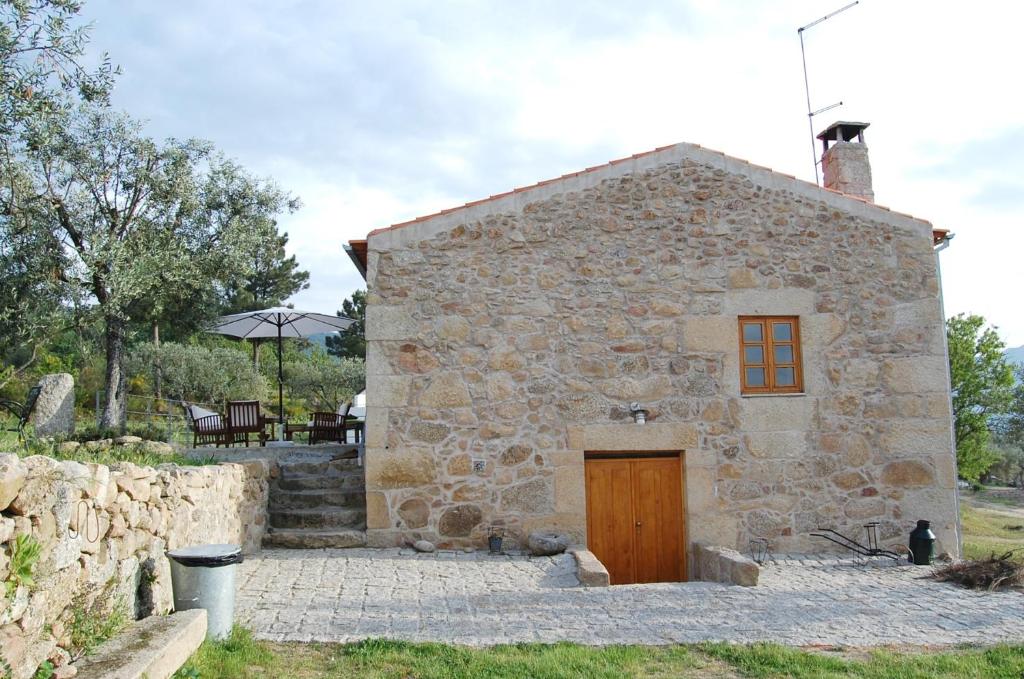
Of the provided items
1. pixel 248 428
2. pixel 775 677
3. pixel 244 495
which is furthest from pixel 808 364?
pixel 248 428

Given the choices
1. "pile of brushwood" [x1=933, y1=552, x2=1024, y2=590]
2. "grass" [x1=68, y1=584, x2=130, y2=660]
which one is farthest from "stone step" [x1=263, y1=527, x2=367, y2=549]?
"pile of brushwood" [x1=933, y1=552, x2=1024, y2=590]

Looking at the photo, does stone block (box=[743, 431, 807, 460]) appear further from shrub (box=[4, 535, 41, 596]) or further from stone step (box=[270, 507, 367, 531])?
shrub (box=[4, 535, 41, 596])

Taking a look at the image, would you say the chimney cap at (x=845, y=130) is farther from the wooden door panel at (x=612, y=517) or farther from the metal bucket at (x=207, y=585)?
the metal bucket at (x=207, y=585)

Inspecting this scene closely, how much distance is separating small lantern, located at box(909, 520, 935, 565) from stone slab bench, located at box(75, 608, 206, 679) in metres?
7.38

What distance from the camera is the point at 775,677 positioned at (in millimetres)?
4516

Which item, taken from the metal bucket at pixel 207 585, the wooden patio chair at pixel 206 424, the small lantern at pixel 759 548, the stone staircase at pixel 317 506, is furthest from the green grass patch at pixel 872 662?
the wooden patio chair at pixel 206 424

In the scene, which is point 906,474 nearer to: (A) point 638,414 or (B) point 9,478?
(A) point 638,414

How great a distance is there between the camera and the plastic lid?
4901mm

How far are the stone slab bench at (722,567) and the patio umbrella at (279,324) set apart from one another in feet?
20.7

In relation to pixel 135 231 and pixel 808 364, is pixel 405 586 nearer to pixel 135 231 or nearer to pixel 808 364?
pixel 808 364

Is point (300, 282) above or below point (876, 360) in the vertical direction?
above

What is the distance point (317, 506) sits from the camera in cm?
876

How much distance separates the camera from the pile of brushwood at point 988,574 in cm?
700

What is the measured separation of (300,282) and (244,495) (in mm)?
25581
